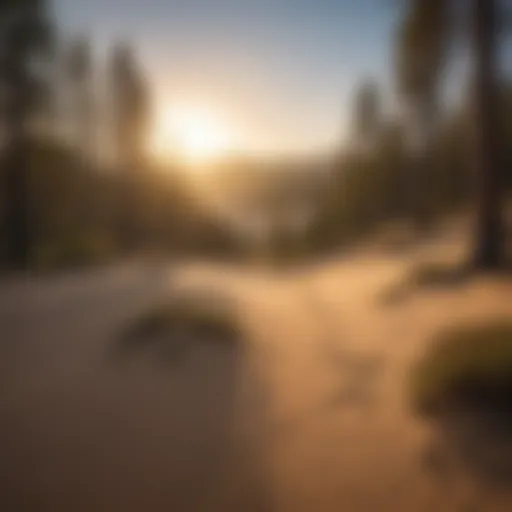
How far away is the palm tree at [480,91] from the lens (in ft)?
8.22

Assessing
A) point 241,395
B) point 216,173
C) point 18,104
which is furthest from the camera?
point 18,104

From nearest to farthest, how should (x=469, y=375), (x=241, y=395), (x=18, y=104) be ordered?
1. (x=469, y=375)
2. (x=241, y=395)
3. (x=18, y=104)

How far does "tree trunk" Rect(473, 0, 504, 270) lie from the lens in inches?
97.9

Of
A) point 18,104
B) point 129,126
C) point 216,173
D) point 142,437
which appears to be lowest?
point 142,437

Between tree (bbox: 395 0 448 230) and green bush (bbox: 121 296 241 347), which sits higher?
tree (bbox: 395 0 448 230)

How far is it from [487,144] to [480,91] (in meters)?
0.28

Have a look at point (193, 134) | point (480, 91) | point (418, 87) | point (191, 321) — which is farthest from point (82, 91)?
point (480, 91)

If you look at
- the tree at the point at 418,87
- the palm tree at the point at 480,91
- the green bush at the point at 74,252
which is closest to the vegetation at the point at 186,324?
the green bush at the point at 74,252

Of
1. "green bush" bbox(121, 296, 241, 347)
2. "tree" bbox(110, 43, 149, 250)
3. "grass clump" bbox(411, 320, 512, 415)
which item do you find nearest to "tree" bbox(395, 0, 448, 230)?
"grass clump" bbox(411, 320, 512, 415)

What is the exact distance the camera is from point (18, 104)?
107 inches

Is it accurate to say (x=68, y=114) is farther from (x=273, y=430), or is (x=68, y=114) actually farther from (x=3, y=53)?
(x=273, y=430)

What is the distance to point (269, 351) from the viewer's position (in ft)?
8.66

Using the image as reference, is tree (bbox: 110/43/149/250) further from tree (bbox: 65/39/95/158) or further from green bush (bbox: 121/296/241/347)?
green bush (bbox: 121/296/241/347)

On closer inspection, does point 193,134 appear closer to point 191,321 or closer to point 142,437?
point 191,321
